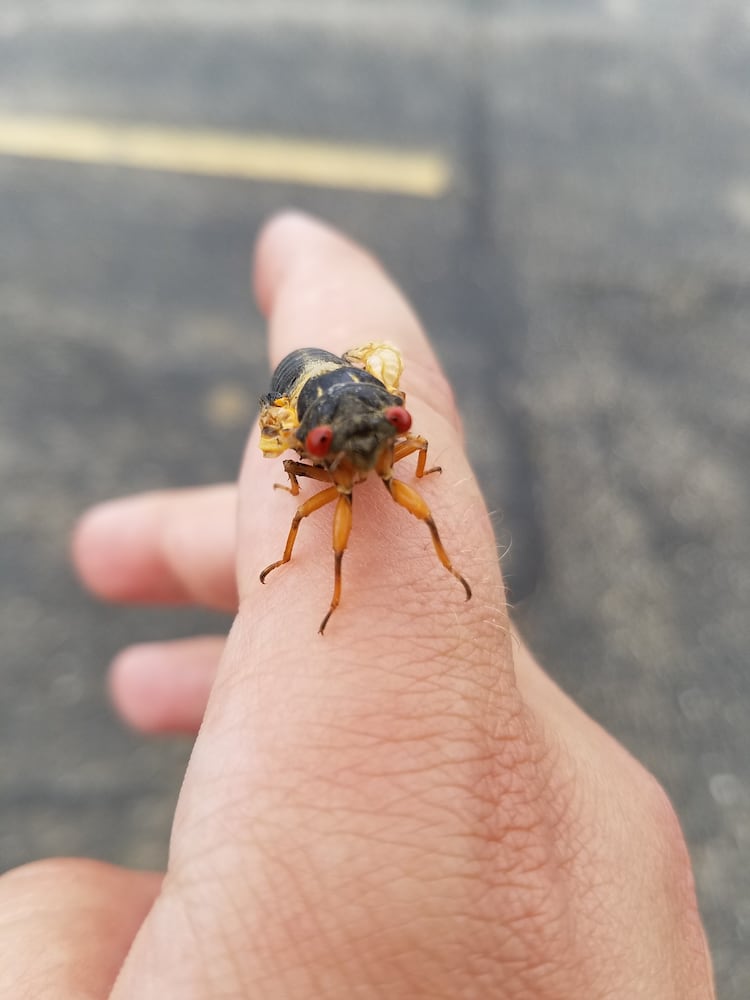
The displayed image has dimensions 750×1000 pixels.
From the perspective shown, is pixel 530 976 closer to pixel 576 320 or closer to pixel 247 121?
pixel 576 320

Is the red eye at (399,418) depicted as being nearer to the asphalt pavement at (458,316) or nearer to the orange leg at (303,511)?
the orange leg at (303,511)

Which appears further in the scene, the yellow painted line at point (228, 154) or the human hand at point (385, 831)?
the yellow painted line at point (228, 154)

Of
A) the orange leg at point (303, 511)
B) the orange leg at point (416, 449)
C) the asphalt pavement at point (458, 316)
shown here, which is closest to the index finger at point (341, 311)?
the orange leg at point (416, 449)

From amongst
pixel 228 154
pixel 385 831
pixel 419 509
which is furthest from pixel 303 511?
pixel 228 154

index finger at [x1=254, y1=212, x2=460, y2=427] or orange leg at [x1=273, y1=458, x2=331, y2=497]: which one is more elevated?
index finger at [x1=254, y1=212, x2=460, y2=427]

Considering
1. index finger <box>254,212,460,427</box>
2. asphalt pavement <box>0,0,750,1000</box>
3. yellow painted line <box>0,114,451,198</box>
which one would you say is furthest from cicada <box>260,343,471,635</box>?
yellow painted line <box>0,114,451,198</box>

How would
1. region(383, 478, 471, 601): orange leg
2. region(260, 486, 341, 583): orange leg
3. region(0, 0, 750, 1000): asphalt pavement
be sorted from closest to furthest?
region(383, 478, 471, 601): orange leg < region(260, 486, 341, 583): orange leg < region(0, 0, 750, 1000): asphalt pavement

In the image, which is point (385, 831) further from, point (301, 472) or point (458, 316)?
point (458, 316)

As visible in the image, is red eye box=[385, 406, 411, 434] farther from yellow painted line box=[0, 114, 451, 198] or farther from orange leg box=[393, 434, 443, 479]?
yellow painted line box=[0, 114, 451, 198]
